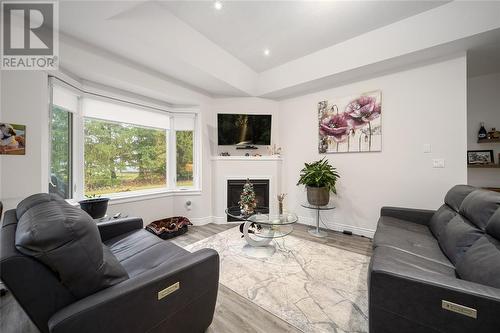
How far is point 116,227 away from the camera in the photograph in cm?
192

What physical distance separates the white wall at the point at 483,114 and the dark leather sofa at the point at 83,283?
465cm

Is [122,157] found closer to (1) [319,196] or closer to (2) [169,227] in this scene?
(2) [169,227]

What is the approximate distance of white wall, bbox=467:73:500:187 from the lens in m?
3.12

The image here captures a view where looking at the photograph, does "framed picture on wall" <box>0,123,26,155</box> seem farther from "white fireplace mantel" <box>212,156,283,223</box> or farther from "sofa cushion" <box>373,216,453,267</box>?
"sofa cushion" <box>373,216,453,267</box>

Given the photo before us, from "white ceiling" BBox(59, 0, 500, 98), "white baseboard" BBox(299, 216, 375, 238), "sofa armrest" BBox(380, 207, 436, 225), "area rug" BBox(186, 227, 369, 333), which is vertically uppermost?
"white ceiling" BBox(59, 0, 500, 98)

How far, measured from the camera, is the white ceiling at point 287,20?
2303 millimetres

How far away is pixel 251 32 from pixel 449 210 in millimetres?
3296

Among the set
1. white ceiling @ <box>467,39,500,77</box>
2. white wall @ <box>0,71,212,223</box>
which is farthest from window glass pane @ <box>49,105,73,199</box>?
white ceiling @ <box>467,39,500,77</box>

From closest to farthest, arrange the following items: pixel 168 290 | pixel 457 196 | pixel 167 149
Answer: pixel 168 290
pixel 457 196
pixel 167 149

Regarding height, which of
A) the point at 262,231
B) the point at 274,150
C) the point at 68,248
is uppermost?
the point at 274,150

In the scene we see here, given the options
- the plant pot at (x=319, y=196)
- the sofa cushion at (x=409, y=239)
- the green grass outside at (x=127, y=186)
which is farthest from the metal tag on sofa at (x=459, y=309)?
the green grass outside at (x=127, y=186)

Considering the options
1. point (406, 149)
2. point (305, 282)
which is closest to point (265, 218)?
point (305, 282)

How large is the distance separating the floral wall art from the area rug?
1.70 metres

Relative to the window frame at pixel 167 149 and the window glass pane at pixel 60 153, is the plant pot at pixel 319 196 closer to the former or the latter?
the window frame at pixel 167 149
